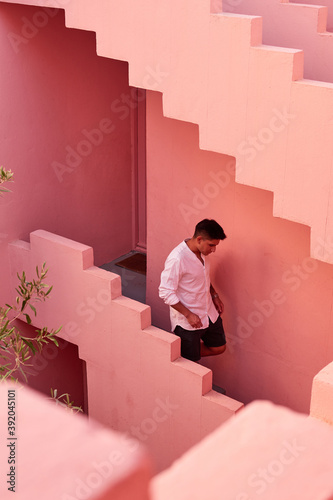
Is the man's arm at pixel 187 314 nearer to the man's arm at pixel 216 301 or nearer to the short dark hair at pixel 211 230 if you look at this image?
the man's arm at pixel 216 301

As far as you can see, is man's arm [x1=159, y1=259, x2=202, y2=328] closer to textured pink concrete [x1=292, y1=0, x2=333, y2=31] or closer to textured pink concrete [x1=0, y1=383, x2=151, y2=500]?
textured pink concrete [x1=292, y1=0, x2=333, y2=31]

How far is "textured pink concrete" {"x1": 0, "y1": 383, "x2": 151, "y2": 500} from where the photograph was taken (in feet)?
3.23

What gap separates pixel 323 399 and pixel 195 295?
366cm

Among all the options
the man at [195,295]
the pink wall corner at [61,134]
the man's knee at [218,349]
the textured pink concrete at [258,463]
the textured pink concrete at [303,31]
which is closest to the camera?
the textured pink concrete at [258,463]

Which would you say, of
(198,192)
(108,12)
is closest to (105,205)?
(198,192)

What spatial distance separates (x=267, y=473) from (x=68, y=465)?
523 millimetres

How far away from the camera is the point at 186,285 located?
5738 mm

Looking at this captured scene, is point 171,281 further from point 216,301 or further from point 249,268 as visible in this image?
point 249,268

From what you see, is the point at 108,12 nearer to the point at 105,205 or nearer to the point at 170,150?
the point at 170,150

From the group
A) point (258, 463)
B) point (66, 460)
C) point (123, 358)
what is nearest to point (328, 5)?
point (123, 358)

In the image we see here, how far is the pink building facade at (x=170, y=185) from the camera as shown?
443 centimetres

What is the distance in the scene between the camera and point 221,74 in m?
4.56

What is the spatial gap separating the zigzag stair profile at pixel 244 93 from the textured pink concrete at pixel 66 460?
3.37 m

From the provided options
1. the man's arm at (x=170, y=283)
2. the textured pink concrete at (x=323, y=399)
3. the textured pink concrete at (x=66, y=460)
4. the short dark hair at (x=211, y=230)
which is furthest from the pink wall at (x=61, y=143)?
the textured pink concrete at (x=66, y=460)
